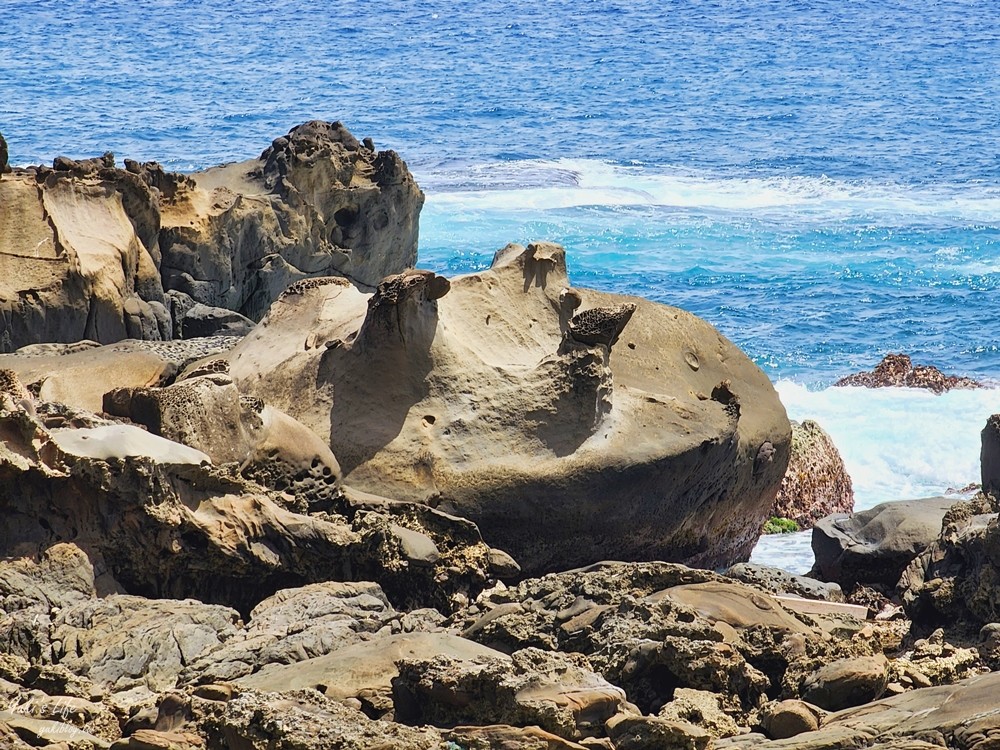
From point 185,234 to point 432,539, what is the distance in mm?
6451

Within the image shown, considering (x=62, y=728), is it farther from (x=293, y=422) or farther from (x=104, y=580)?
(x=293, y=422)

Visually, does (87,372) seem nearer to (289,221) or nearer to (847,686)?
→ (847,686)

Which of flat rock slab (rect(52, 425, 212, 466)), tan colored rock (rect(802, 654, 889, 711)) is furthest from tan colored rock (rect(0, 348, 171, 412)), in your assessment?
tan colored rock (rect(802, 654, 889, 711))

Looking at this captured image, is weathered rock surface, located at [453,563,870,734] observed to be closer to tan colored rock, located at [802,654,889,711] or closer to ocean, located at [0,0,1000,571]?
tan colored rock, located at [802,654,889,711]

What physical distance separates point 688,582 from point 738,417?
2594 millimetres

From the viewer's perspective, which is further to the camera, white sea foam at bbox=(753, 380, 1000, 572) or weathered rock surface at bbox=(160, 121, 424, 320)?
Answer: white sea foam at bbox=(753, 380, 1000, 572)

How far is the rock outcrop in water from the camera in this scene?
10648 mm

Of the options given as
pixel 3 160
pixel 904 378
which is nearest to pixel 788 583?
pixel 3 160

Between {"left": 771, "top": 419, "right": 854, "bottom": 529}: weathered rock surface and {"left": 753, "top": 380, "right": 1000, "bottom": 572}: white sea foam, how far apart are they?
1.59 feet

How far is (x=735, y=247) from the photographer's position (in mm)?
24062

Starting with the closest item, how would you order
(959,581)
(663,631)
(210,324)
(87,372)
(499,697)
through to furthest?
(499,697), (663,631), (959,581), (87,372), (210,324)

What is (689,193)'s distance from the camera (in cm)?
2791

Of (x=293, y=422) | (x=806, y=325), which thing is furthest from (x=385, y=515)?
(x=806, y=325)

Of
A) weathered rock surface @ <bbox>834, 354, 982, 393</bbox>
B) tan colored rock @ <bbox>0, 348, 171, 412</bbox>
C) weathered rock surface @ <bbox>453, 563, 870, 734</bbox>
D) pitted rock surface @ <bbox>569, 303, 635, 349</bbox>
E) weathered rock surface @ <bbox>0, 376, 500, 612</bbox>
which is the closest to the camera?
weathered rock surface @ <bbox>453, 563, 870, 734</bbox>
